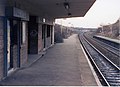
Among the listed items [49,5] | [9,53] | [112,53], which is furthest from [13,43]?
[112,53]

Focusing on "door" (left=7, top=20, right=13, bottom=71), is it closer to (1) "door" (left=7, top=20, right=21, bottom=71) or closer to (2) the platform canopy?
(1) "door" (left=7, top=20, right=21, bottom=71)

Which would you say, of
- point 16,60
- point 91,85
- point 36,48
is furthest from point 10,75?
point 36,48

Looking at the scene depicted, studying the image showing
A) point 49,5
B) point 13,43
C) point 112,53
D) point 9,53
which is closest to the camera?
point 9,53

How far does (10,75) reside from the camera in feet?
37.6

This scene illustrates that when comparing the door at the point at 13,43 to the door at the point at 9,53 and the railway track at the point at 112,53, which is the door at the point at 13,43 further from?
the railway track at the point at 112,53

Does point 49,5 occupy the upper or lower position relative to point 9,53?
upper

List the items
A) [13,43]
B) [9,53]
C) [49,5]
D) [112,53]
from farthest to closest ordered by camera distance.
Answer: [112,53]
[49,5]
[13,43]
[9,53]

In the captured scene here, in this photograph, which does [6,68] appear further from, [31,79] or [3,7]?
[3,7]

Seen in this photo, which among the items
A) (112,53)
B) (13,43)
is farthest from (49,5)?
(112,53)

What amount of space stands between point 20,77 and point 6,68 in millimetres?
625

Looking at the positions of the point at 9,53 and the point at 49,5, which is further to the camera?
the point at 49,5

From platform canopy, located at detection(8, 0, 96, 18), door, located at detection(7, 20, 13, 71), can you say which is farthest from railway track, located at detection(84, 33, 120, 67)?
door, located at detection(7, 20, 13, 71)

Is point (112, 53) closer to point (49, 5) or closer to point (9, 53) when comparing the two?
point (49, 5)

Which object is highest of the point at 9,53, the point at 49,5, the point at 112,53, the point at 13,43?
the point at 49,5
